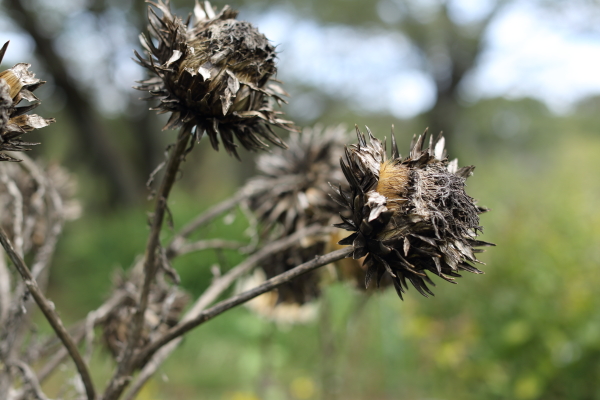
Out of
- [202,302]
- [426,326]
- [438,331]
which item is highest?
[202,302]

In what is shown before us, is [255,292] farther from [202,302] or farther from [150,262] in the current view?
[202,302]

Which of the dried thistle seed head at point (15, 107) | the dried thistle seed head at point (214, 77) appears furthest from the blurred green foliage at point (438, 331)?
the dried thistle seed head at point (15, 107)

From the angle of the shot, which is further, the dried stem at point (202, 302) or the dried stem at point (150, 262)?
the dried stem at point (202, 302)

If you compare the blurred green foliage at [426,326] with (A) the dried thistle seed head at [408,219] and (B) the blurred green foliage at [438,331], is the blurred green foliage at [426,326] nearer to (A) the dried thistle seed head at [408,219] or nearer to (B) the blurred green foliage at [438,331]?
(B) the blurred green foliage at [438,331]

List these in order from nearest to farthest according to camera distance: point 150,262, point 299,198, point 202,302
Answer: point 150,262 → point 202,302 → point 299,198

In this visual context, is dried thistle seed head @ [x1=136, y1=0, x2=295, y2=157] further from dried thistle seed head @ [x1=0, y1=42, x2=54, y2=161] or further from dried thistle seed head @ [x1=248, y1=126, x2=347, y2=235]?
dried thistle seed head @ [x1=248, y1=126, x2=347, y2=235]

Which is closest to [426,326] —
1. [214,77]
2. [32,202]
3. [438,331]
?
[438,331]
